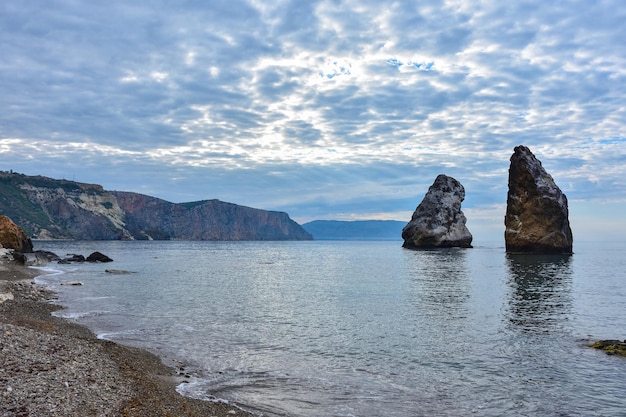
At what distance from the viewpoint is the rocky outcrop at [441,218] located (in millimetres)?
142188

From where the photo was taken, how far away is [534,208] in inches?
3927

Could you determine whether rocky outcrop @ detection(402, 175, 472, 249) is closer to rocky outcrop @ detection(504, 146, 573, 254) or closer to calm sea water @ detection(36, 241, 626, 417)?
rocky outcrop @ detection(504, 146, 573, 254)

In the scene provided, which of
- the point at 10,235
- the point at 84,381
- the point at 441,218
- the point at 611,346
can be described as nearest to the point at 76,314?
the point at 84,381

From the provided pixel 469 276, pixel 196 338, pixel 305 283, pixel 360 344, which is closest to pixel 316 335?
pixel 360 344

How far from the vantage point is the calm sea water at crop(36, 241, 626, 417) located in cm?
1520

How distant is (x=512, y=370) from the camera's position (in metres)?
18.7

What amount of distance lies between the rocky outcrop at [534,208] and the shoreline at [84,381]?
98.8 m

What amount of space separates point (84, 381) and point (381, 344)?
48.1 ft

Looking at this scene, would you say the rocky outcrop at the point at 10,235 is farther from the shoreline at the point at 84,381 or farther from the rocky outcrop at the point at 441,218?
the rocky outcrop at the point at 441,218

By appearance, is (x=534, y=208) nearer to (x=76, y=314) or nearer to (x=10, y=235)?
(x=76, y=314)

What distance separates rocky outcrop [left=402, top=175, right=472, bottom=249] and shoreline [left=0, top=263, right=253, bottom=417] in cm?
13150

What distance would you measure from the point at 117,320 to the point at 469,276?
156 ft

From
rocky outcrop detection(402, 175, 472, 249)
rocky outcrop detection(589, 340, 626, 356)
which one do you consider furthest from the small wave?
rocky outcrop detection(402, 175, 472, 249)

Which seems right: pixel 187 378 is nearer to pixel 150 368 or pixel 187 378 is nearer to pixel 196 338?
pixel 150 368
